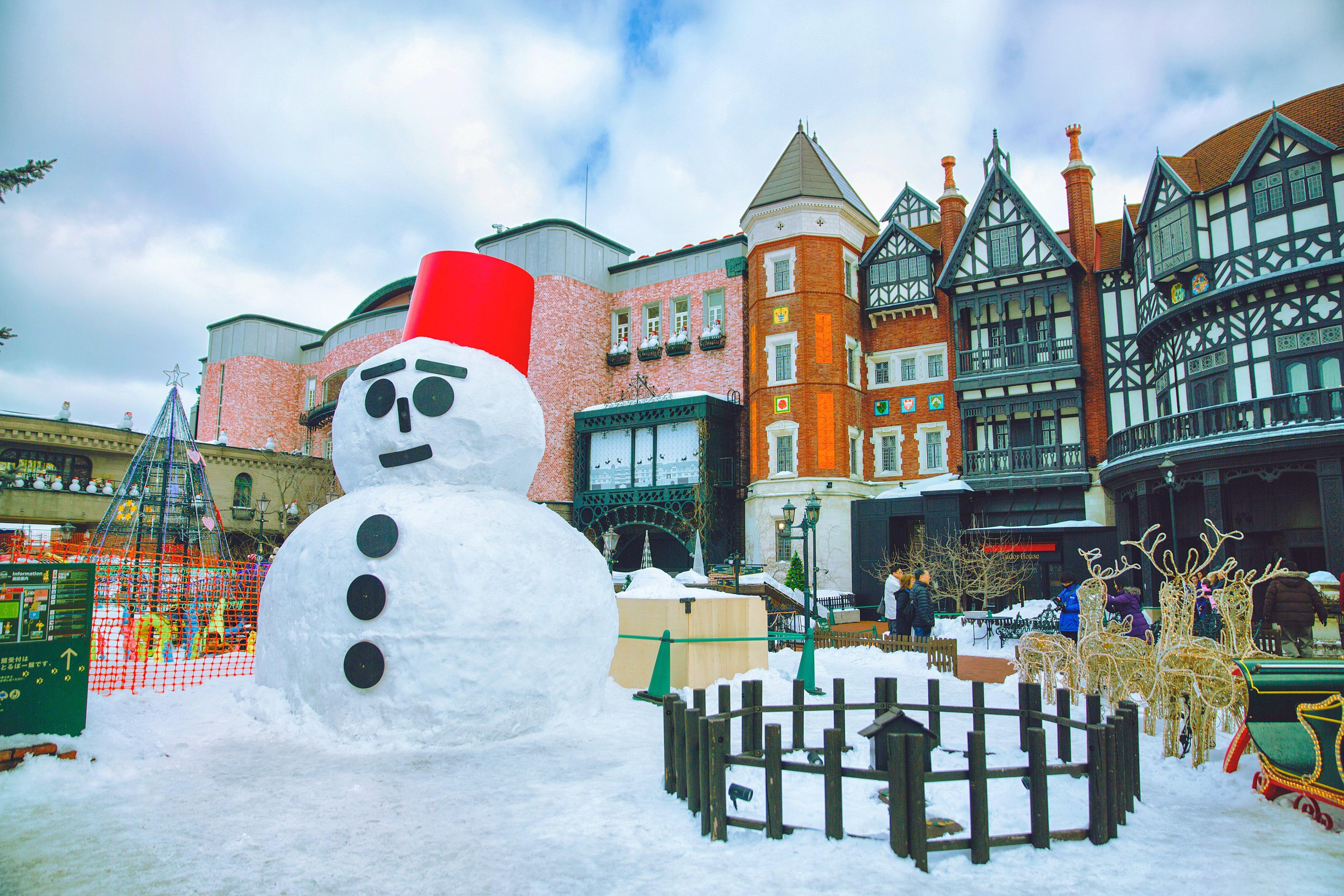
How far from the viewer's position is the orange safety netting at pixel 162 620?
10.3m

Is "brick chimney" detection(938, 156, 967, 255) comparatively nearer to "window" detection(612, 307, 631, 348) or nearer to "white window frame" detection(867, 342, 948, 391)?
"white window frame" detection(867, 342, 948, 391)

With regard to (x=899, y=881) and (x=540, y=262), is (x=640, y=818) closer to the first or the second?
(x=899, y=881)

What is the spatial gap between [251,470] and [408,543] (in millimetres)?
34564

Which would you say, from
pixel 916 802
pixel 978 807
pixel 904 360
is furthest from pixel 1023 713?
pixel 904 360

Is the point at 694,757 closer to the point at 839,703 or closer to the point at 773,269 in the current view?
the point at 839,703

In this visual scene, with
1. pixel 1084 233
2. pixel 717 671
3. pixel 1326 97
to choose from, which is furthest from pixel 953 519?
pixel 717 671

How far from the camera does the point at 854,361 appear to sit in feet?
96.8

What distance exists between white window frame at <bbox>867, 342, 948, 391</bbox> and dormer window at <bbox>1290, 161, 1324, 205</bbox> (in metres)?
10.6

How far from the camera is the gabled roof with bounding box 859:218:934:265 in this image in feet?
94.7

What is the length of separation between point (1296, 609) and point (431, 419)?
11.9 m

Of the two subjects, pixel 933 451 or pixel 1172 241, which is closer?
pixel 1172 241

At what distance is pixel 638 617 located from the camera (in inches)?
390

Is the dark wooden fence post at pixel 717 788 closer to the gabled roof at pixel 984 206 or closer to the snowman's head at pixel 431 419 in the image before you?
the snowman's head at pixel 431 419

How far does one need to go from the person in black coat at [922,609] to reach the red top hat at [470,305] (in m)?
9.15
